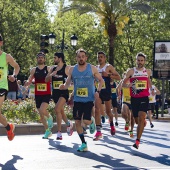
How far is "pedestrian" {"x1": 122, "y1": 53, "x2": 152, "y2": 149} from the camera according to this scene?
10.4m

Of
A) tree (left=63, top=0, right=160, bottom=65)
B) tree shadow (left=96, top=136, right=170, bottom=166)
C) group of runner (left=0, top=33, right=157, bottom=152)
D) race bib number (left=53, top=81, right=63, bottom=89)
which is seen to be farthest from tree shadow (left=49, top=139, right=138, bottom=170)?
tree (left=63, top=0, right=160, bottom=65)

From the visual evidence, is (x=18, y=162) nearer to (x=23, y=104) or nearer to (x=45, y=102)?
(x=45, y=102)

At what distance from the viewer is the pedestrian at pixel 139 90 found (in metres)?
10.4

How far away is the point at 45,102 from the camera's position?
40.0ft

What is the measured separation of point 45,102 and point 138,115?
8.35 feet

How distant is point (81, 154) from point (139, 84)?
1.86 m

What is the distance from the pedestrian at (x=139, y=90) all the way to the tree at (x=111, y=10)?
22220 mm

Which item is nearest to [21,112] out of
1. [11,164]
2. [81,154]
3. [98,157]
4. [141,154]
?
[81,154]

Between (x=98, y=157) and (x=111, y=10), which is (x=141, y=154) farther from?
(x=111, y=10)

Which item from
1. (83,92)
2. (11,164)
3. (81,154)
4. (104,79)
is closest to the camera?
(11,164)

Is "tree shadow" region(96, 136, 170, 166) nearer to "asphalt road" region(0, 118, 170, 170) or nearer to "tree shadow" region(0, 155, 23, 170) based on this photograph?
"asphalt road" region(0, 118, 170, 170)

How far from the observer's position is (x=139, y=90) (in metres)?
10.5

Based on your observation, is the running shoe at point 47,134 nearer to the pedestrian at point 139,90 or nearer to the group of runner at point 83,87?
the group of runner at point 83,87

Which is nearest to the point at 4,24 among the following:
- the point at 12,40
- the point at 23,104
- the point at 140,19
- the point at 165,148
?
the point at 12,40
